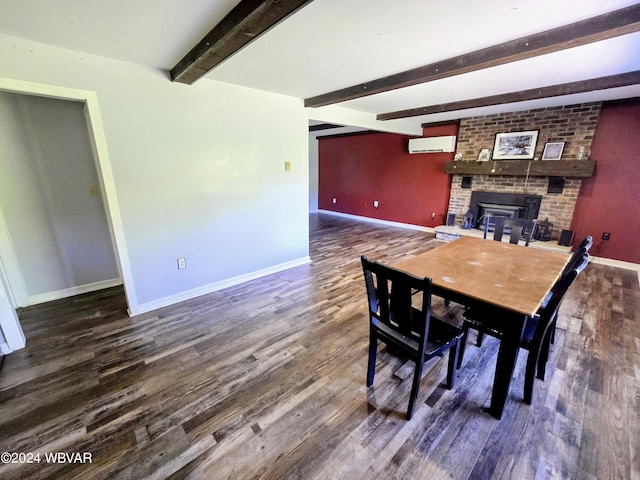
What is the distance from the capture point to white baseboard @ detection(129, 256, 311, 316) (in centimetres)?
273

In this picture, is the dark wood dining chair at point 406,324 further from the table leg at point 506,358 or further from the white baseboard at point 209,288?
the white baseboard at point 209,288

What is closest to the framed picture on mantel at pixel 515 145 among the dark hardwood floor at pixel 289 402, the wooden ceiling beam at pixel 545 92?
the wooden ceiling beam at pixel 545 92

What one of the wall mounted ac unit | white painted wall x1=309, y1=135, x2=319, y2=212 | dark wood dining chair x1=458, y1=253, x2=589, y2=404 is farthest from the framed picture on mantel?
white painted wall x1=309, y1=135, x2=319, y2=212

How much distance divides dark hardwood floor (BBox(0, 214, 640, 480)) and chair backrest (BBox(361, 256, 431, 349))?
0.52 meters

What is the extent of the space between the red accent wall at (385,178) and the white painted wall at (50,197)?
18.3ft

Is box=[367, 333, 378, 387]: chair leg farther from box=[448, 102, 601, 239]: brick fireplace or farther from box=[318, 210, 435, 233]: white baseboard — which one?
box=[318, 210, 435, 233]: white baseboard

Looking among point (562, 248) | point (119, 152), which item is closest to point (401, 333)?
point (119, 152)

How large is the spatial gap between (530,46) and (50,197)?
4.55m

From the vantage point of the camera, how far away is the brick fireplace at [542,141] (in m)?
4.05

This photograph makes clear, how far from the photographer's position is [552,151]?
4.30 m

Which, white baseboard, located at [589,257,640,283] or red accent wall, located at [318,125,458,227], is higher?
red accent wall, located at [318,125,458,227]

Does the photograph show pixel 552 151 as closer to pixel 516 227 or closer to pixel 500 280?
pixel 516 227

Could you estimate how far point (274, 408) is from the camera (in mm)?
1642

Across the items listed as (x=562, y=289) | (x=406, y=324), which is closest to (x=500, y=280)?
(x=562, y=289)
